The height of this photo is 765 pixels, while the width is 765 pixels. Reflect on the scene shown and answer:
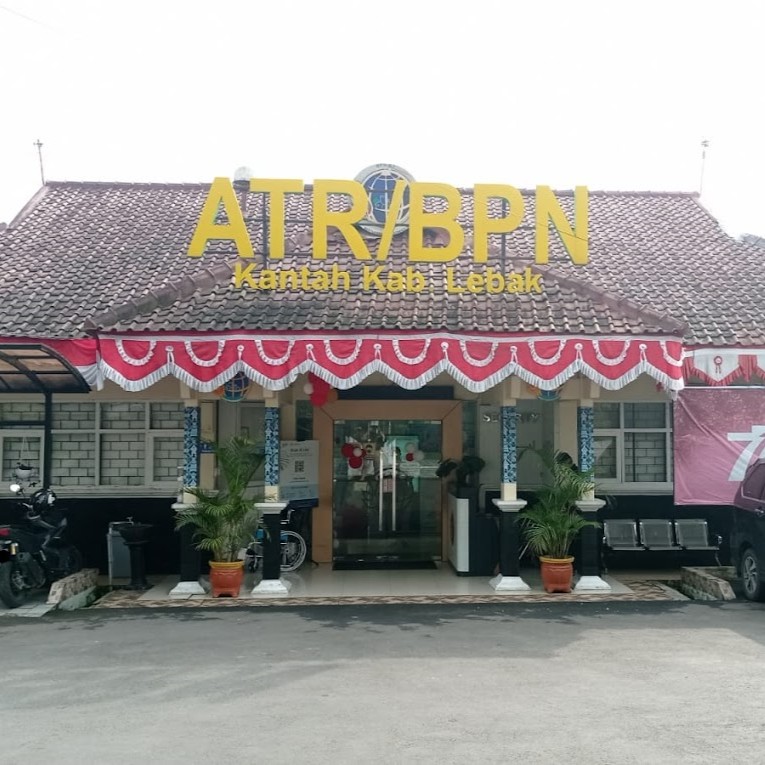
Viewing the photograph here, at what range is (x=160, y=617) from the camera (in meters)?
9.47

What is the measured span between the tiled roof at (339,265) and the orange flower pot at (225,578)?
2995mm

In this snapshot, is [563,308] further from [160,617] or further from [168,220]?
[168,220]

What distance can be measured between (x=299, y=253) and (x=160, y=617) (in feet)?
18.1

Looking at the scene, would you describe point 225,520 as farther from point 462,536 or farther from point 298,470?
point 462,536

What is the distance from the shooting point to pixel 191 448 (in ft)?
34.9

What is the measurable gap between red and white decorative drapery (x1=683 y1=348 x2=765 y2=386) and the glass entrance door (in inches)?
155

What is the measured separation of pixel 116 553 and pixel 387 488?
13.6ft

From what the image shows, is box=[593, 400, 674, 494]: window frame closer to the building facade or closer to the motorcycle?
the building facade

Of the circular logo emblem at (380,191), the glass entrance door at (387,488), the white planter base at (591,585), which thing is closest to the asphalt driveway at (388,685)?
Result: the white planter base at (591,585)

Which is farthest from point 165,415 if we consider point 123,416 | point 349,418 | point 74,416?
point 349,418

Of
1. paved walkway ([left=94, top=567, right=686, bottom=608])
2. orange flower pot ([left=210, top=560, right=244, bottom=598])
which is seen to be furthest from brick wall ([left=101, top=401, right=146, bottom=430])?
orange flower pot ([left=210, top=560, right=244, bottom=598])

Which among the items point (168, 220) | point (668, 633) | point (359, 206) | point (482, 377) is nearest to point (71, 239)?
point (168, 220)

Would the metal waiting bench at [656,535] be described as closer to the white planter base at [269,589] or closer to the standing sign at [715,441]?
the standing sign at [715,441]

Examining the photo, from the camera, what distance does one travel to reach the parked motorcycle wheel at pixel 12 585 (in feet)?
32.1
